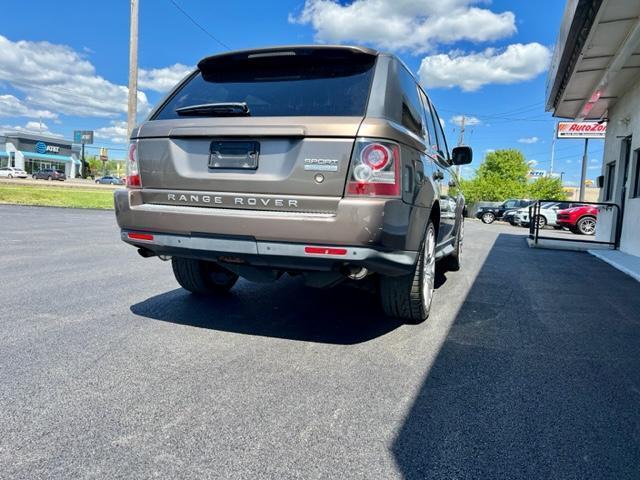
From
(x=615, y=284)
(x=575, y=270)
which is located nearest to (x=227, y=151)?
(x=615, y=284)

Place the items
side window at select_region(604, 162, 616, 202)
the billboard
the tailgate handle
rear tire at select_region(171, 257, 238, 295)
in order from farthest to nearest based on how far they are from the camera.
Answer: the billboard → side window at select_region(604, 162, 616, 202) → rear tire at select_region(171, 257, 238, 295) → the tailgate handle

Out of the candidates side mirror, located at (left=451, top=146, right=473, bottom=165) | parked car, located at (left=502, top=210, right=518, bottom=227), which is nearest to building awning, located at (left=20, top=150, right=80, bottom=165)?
parked car, located at (left=502, top=210, right=518, bottom=227)

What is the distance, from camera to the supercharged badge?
270 cm

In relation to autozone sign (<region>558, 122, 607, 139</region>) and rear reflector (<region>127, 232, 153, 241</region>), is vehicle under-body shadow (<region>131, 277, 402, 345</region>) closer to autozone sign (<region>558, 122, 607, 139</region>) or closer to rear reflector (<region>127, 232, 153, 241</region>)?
rear reflector (<region>127, 232, 153, 241</region>)

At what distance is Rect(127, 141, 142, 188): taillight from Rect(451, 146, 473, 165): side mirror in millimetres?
3749

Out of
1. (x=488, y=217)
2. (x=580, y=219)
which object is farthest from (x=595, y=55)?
(x=488, y=217)

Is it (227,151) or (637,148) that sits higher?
(637,148)

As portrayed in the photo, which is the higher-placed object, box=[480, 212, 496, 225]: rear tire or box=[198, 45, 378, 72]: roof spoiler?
box=[198, 45, 378, 72]: roof spoiler

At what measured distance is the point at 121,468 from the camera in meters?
1.76

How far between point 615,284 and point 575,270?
111 centimetres

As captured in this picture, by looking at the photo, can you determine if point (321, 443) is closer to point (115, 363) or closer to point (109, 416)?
point (109, 416)

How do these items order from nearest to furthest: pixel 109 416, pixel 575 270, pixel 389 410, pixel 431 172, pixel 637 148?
1. pixel 109 416
2. pixel 389 410
3. pixel 431 172
4. pixel 575 270
5. pixel 637 148

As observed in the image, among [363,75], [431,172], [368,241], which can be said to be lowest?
[368,241]

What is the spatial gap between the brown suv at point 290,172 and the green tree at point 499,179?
4771cm
